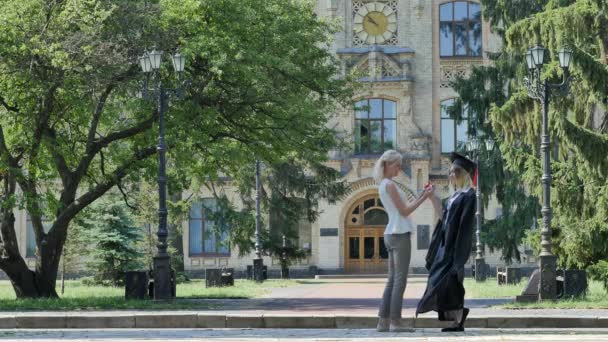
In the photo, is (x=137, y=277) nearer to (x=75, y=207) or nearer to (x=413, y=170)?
(x=75, y=207)

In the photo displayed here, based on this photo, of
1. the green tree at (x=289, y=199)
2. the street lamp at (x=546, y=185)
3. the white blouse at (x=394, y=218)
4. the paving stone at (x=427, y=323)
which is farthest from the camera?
the green tree at (x=289, y=199)

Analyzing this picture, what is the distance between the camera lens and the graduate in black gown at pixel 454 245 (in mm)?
11945

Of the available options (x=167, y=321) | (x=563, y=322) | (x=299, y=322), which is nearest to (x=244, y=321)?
(x=299, y=322)

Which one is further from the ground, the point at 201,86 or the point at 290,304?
the point at 201,86

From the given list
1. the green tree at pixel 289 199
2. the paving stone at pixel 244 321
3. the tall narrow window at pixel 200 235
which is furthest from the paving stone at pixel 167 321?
the tall narrow window at pixel 200 235

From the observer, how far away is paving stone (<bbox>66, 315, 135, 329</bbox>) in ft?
57.0

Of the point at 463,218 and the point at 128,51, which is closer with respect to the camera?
the point at 463,218

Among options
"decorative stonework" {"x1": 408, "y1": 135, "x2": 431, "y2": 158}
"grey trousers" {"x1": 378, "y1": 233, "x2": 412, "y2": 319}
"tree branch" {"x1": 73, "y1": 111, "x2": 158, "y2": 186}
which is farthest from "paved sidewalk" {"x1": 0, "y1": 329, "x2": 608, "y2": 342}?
"decorative stonework" {"x1": 408, "y1": 135, "x2": 431, "y2": 158}

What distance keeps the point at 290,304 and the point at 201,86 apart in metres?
5.55

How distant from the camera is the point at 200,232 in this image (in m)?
58.1

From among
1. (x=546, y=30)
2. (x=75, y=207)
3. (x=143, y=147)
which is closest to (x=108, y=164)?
(x=143, y=147)

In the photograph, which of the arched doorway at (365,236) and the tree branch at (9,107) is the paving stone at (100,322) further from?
the arched doorway at (365,236)

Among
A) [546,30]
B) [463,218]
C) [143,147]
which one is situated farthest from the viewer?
[143,147]

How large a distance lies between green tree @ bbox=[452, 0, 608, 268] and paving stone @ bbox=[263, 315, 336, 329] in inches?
402
